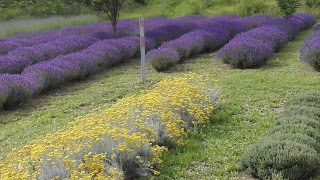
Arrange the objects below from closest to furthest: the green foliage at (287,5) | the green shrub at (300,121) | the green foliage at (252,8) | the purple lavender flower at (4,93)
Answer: the green shrub at (300,121) → the purple lavender flower at (4,93) → the green foliage at (287,5) → the green foliage at (252,8)

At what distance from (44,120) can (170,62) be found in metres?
4.37

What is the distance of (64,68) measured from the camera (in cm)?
891

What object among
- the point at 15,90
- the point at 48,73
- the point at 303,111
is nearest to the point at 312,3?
the point at 48,73

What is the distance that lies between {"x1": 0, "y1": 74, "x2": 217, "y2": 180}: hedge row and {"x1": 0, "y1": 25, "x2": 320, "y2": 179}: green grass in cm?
25

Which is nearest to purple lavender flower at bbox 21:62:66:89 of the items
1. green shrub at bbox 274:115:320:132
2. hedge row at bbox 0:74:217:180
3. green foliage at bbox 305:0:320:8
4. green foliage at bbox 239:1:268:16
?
hedge row at bbox 0:74:217:180

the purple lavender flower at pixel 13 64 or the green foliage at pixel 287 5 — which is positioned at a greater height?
the green foliage at pixel 287 5

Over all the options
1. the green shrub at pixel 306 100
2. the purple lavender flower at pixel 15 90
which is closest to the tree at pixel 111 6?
the purple lavender flower at pixel 15 90

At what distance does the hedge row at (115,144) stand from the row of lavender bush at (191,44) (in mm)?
4448

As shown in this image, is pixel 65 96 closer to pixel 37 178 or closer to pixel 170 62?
pixel 170 62

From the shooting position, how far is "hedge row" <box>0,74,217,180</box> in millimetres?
3521

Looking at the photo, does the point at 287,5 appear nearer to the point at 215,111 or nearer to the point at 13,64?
the point at 13,64

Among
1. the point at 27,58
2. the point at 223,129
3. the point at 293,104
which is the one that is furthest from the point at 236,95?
the point at 27,58

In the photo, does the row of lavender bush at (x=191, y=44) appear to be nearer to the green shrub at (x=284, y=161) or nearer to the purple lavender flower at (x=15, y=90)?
the purple lavender flower at (x=15, y=90)

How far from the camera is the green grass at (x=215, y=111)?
14.9 feet
